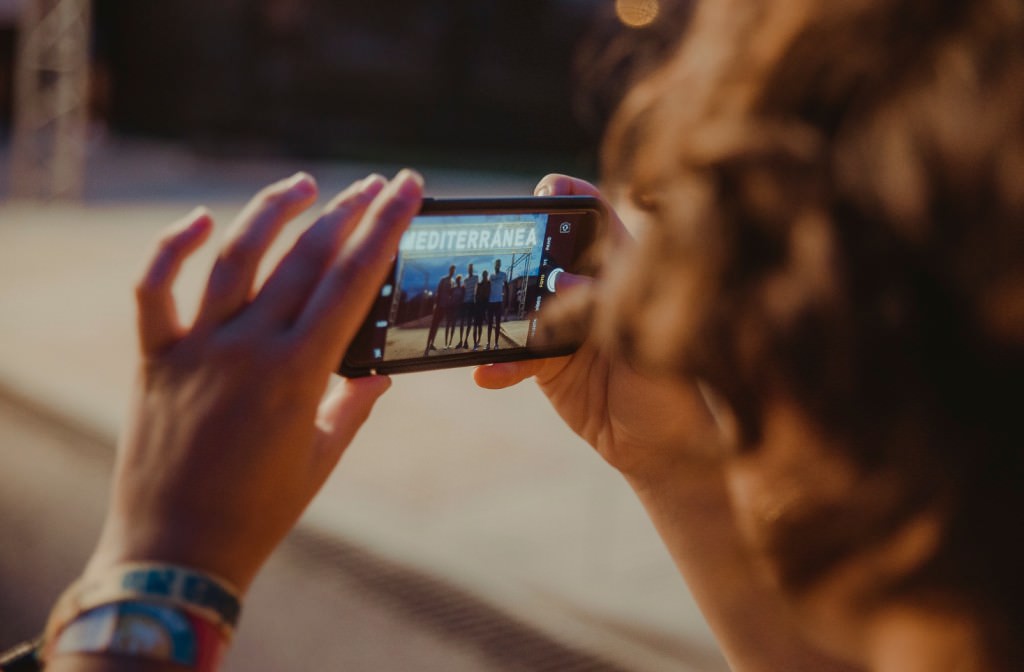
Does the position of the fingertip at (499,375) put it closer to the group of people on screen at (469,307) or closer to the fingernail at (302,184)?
the group of people on screen at (469,307)

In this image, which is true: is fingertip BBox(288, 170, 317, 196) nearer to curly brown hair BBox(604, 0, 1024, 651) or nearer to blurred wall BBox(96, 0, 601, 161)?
curly brown hair BBox(604, 0, 1024, 651)

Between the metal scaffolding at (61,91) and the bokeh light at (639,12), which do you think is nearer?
the bokeh light at (639,12)

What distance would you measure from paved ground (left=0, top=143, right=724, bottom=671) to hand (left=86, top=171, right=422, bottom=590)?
2.47 meters

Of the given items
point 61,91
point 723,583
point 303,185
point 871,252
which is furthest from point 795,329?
point 61,91

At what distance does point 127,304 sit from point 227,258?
680 cm

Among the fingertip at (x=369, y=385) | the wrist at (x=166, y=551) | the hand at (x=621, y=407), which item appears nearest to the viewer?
the wrist at (x=166, y=551)

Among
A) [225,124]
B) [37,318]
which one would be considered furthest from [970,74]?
[225,124]

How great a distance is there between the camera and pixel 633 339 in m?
0.79

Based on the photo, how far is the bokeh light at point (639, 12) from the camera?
1314mm

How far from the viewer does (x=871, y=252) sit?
675mm

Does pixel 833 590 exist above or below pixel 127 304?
below

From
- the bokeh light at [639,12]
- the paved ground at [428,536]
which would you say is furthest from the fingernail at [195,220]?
the paved ground at [428,536]

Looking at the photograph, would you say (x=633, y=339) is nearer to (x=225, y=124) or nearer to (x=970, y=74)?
(x=970, y=74)

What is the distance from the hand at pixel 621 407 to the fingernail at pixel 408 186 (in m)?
0.45
